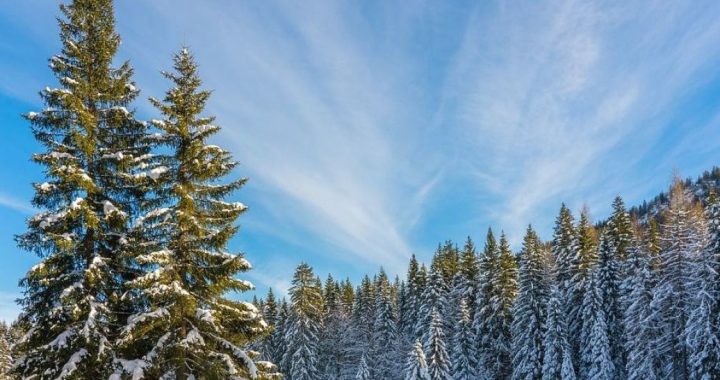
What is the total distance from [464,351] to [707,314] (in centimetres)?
2357

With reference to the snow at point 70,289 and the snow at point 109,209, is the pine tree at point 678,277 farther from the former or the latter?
the snow at point 70,289

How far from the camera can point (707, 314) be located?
34844 millimetres

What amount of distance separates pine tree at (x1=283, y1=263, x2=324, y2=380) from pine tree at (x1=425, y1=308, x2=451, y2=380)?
16.9 m

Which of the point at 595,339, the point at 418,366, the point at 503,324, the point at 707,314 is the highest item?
the point at 503,324

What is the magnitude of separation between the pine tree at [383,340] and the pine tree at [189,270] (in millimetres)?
51925

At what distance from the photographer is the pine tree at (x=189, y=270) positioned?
573 inches

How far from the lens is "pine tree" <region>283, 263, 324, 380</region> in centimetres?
5891

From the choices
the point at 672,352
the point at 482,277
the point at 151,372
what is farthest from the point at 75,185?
the point at 482,277

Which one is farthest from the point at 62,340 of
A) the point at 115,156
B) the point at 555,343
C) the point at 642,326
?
the point at 555,343

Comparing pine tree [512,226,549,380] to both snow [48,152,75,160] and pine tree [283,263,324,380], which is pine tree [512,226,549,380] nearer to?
pine tree [283,263,324,380]

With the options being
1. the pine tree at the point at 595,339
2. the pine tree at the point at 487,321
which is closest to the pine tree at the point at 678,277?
the pine tree at the point at 595,339

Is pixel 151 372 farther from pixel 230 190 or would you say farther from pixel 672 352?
pixel 672 352

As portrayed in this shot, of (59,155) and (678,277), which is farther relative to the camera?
(678,277)

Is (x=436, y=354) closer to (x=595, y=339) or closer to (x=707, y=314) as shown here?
(x=595, y=339)
